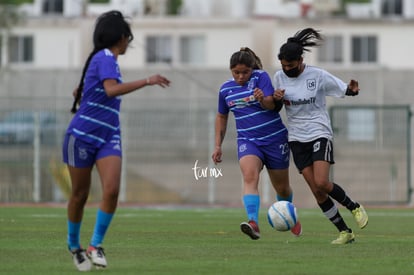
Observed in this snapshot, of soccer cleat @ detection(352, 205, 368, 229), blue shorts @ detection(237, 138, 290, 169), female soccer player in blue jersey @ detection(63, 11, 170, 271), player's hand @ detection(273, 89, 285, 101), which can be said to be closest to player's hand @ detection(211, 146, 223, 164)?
blue shorts @ detection(237, 138, 290, 169)

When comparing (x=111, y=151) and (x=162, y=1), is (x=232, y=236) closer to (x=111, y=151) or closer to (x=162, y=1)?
(x=111, y=151)

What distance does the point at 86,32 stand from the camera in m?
60.8

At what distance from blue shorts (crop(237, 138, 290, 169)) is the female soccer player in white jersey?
233 mm

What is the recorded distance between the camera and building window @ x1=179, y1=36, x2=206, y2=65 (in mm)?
61688

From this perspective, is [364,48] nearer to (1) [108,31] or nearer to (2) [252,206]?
(2) [252,206]

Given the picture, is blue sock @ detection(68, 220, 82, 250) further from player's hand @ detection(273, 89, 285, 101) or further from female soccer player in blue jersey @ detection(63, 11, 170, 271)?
player's hand @ detection(273, 89, 285, 101)

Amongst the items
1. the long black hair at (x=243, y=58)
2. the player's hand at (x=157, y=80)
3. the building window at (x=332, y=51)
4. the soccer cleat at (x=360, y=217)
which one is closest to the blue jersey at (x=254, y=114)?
the long black hair at (x=243, y=58)

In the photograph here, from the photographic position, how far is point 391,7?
65000mm

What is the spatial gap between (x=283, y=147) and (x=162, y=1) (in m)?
48.3

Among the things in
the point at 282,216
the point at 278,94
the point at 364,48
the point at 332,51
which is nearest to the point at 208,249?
the point at 282,216

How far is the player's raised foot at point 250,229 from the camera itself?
15.0 meters

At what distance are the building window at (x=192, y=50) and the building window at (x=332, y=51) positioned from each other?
5.40 meters

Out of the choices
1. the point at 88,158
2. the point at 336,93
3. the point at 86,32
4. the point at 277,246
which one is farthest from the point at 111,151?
the point at 86,32

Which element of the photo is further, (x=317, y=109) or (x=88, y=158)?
(x=317, y=109)
